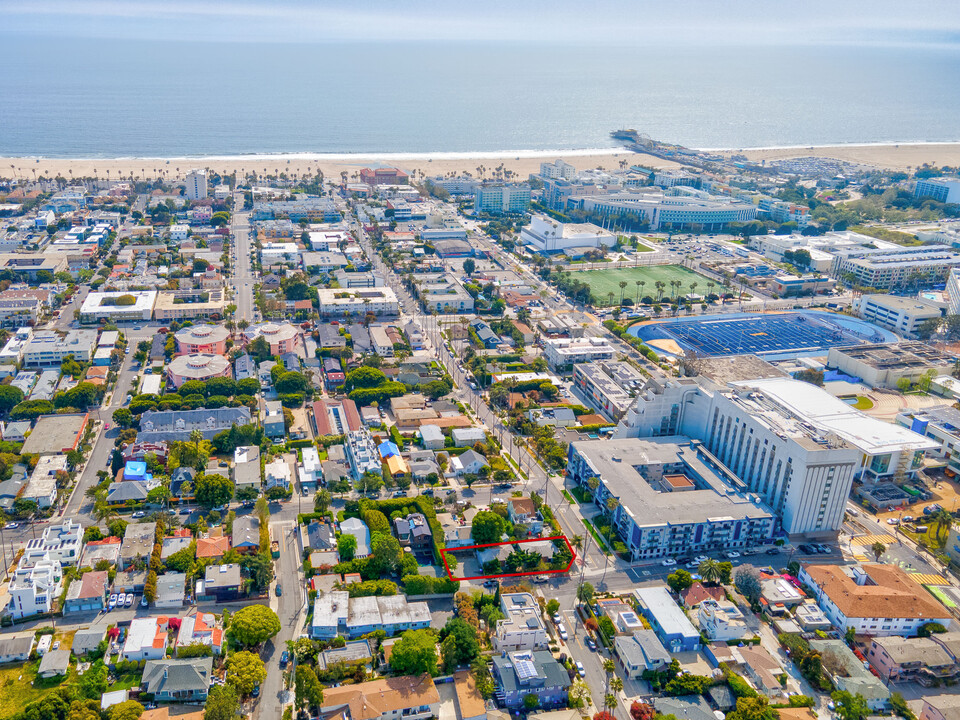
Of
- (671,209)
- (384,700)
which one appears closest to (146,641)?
(384,700)

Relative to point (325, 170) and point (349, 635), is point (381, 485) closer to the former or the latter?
point (349, 635)

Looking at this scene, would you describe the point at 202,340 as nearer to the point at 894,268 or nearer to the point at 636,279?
the point at 636,279

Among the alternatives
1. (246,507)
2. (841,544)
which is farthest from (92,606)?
(841,544)

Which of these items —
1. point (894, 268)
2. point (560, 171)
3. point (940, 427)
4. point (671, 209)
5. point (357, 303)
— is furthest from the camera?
point (560, 171)

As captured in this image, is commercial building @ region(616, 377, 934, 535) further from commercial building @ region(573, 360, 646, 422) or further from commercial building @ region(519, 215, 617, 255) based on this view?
commercial building @ region(519, 215, 617, 255)

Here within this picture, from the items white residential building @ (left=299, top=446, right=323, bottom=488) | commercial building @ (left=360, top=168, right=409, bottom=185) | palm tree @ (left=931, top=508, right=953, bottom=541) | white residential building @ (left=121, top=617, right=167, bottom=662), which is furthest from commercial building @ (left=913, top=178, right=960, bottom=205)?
white residential building @ (left=121, top=617, right=167, bottom=662)

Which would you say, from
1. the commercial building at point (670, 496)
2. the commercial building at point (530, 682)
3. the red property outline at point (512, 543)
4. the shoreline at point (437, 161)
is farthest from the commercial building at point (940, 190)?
the commercial building at point (530, 682)

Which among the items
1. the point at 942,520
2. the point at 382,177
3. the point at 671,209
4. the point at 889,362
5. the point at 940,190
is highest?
the point at 940,190
